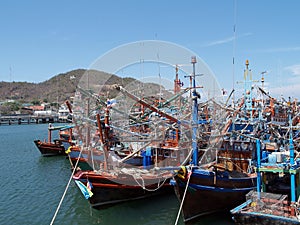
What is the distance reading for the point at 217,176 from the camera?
1248 cm

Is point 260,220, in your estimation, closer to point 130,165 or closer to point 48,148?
point 130,165

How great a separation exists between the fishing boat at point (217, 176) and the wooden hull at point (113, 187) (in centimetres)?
197

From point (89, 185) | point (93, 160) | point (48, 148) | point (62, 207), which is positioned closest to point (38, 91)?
point (48, 148)

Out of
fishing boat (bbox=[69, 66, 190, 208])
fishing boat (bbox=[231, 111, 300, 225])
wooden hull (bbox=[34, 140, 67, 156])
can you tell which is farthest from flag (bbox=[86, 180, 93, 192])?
wooden hull (bbox=[34, 140, 67, 156])

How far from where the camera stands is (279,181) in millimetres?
14281

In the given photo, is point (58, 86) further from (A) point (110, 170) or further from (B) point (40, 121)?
(A) point (110, 170)

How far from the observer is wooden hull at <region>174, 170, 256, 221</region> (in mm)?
12250

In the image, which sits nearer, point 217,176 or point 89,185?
point 217,176

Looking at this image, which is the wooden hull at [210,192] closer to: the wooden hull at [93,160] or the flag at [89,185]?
the flag at [89,185]

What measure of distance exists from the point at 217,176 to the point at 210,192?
82 centimetres

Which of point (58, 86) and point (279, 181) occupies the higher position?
point (58, 86)

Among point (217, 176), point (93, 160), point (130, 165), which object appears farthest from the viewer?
point (93, 160)

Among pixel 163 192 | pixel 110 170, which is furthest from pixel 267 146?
pixel 110 170

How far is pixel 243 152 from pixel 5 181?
1662cm
